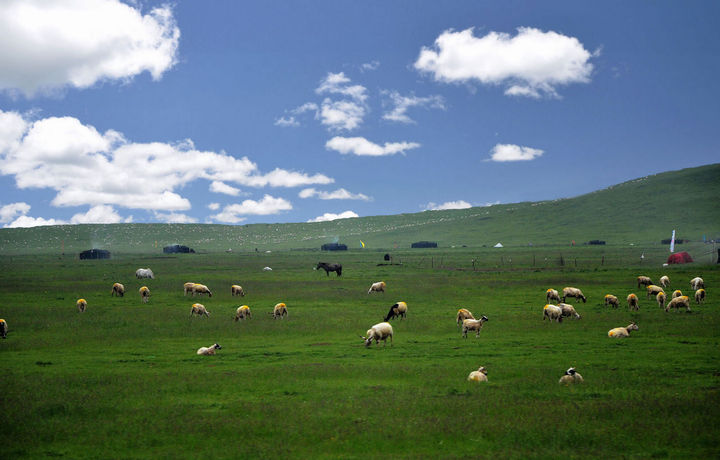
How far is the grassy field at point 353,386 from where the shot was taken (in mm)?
12773

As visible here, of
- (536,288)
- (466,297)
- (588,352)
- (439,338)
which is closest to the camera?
(588,352)

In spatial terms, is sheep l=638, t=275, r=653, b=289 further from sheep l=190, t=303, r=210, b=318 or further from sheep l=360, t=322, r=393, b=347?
sheep l=190, t=303, r=210, b=318

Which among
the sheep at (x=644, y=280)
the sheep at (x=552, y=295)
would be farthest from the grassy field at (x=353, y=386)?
the sheep at (x=644, y=280)

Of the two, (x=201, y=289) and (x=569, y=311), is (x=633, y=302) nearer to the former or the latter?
(x=569, y=311)

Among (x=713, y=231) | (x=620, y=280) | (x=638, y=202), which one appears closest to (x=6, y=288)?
(x=620, y=280)

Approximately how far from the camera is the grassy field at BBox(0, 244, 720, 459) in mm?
12773

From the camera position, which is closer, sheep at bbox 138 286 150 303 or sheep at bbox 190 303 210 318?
sheep at bbox 190 303 210 318

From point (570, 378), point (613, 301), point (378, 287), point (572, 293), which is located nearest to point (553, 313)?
point (613, 301)

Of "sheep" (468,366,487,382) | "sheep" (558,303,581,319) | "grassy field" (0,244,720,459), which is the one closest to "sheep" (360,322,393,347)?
"grassy field" (0,244,720,459)

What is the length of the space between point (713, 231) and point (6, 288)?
158m

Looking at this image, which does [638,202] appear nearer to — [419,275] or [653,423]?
[419,275]

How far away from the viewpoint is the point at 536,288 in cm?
4700

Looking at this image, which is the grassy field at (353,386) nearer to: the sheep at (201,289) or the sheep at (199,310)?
the sheep at (199,310)

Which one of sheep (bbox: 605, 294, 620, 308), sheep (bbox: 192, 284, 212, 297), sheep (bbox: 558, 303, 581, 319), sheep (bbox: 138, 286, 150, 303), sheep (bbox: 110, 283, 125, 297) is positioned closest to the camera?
sheep (bbox: 558, 303, 581, 319)
